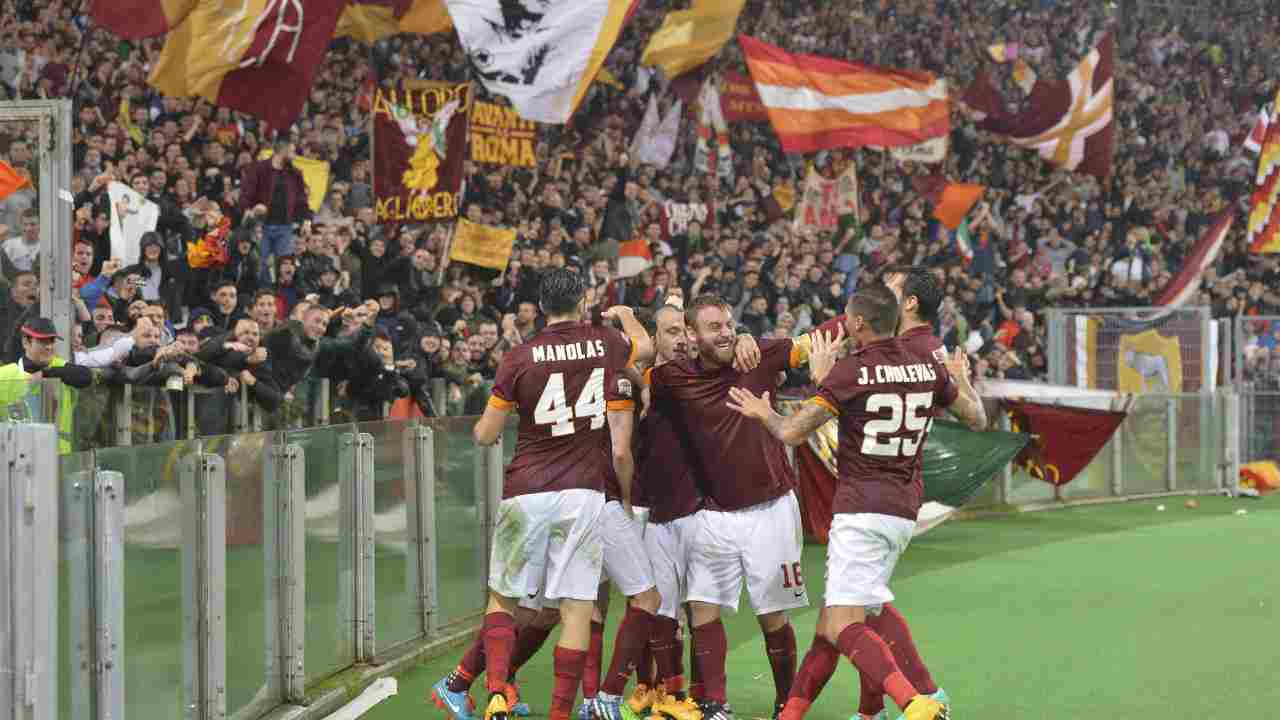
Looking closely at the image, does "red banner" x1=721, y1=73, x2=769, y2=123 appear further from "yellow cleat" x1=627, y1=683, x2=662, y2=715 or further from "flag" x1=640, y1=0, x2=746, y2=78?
"yellow cleat" x1=627, y1=683, x2=662, y2=715

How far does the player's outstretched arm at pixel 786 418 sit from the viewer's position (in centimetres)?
747

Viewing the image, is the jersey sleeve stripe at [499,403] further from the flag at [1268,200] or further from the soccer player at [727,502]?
the flag at [1268,200]

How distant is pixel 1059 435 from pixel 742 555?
12.6 m

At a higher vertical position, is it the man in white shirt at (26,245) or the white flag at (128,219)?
the white flag at (128,219)

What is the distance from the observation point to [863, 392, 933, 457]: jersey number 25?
750cm

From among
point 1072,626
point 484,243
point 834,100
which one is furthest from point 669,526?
point 834,100

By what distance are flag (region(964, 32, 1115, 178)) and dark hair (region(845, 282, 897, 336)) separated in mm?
21563

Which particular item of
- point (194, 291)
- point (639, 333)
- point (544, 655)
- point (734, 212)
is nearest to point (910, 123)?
point (734, 212)

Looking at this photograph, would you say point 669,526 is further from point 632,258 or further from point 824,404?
point 632,258

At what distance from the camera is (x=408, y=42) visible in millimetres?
23875

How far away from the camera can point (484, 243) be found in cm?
1680

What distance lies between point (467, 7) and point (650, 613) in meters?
9.22

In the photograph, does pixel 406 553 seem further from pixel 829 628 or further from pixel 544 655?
pixel 829 628

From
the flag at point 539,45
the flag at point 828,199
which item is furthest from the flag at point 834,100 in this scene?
the flag at point 539,45
